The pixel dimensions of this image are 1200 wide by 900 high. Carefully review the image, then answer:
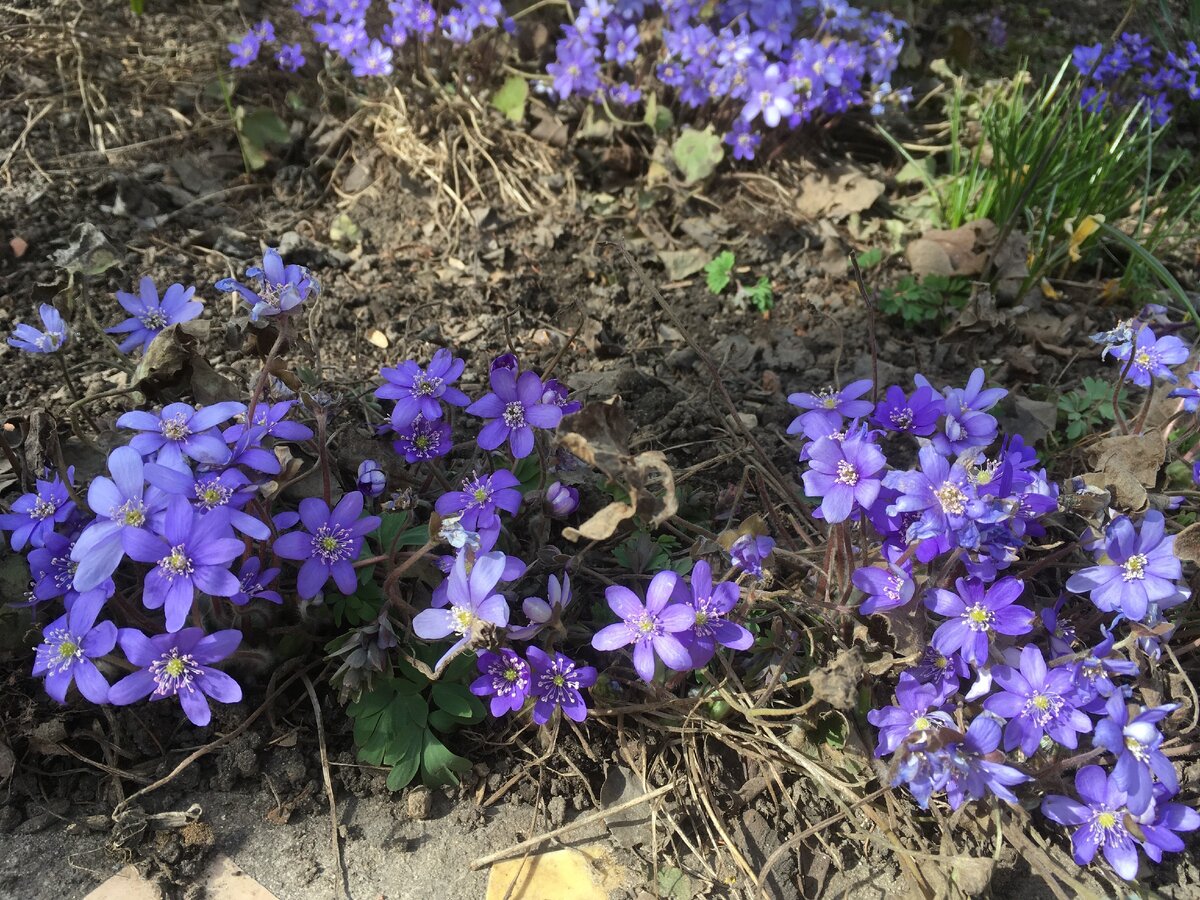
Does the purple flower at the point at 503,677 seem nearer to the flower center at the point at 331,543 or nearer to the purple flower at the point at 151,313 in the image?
the flower center at the point at 331,543

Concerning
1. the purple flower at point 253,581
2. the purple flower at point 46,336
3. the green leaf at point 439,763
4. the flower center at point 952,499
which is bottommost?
the green leaf at point 439,763

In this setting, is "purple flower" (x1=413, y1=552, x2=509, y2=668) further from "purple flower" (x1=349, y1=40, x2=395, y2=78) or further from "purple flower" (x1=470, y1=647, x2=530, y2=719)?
"purple flower" (x1=349, y1=40, x2=395, y2=78)

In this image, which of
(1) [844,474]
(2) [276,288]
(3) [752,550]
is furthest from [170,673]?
(1) [844,474]

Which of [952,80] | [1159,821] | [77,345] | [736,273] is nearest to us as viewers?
[1159,821]

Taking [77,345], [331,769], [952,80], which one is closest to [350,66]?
[77,345]

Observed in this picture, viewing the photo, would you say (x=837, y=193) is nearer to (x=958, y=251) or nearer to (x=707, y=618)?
(x=958, y=251)

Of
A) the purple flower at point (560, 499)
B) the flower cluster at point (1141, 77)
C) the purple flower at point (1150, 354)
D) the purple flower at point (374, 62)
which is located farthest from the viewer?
the flower cluster at point (1141, 77)

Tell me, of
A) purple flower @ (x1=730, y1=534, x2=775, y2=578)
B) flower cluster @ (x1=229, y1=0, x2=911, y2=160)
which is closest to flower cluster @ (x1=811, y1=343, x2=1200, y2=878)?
purple flower @ (x1=730, y1=534, x2=775, y2=578)

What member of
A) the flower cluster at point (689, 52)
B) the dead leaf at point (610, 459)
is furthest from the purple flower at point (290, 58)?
the dead leaf at point (610, 459)

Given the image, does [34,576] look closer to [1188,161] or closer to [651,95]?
[651,95]
